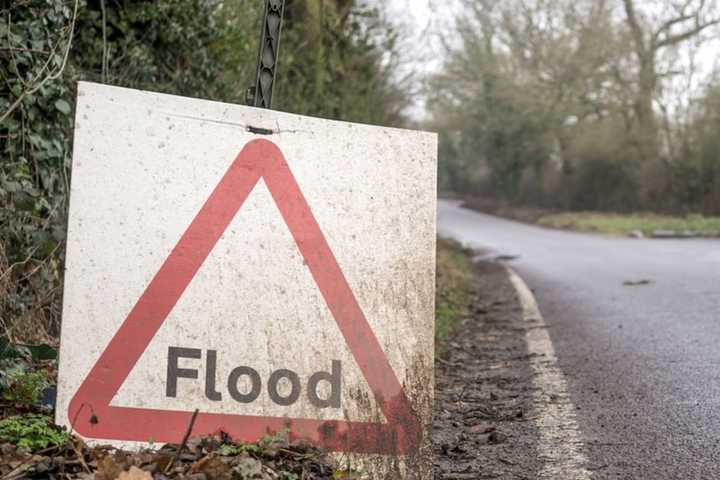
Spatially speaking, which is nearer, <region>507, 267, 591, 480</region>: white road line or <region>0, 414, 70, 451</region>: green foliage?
<region>0, 414, 70, 451</region>: green foliage

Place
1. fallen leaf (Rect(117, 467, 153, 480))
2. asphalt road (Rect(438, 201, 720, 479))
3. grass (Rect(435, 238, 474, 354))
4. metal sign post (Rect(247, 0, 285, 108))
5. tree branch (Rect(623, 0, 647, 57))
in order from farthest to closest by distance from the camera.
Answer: tree branch (Rect(623, 0, 647, 57)) < grass (Rect(435, 238, 474, 354)) < asphalt road (Rect(438, 201, 720, 479)) < metal sign post (Rect(247, 0, 285, 108)) < fallen leaf (Rect(117, 467, 153, 480))

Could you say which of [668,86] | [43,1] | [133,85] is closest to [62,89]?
[43,1]

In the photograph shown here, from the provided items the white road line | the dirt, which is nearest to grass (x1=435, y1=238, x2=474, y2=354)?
the dirt

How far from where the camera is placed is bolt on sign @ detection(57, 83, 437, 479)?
235 centimetres

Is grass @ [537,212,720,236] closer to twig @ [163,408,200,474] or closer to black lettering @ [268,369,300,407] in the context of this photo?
black lettering @ [268,369,300,407]

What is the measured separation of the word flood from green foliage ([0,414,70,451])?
1.03 ft

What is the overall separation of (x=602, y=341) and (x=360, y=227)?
13.0 ft

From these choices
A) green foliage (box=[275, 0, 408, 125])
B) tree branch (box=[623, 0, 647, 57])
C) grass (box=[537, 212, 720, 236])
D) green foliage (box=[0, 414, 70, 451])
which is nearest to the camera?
green foliage (box=[0, 414, 70, 451])

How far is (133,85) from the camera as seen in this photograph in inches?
224

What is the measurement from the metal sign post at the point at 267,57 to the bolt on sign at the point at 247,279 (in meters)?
0.35

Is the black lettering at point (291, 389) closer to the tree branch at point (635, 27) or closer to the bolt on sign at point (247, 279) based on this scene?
the bolt on sign at point (247, 279)

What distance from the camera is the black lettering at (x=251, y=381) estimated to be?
241 cm

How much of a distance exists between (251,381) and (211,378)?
0.11 meters

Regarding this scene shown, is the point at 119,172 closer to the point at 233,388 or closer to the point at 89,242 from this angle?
the point at 89,242
